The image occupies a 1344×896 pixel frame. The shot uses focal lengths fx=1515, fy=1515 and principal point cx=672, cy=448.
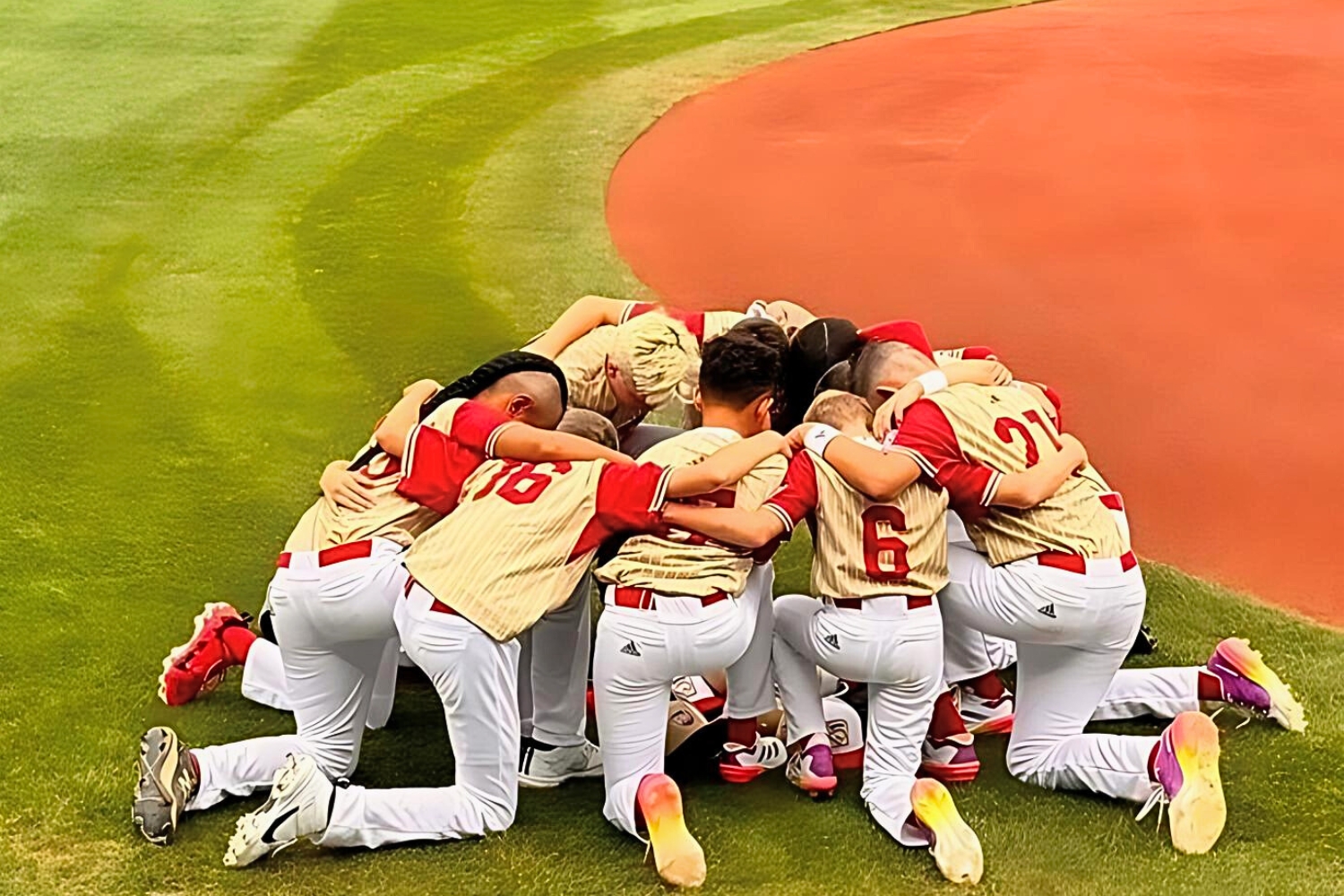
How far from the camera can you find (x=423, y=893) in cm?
344

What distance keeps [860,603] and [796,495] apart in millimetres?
303

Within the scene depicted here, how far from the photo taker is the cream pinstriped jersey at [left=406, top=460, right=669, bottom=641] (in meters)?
3.50

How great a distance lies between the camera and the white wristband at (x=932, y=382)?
13.0ft

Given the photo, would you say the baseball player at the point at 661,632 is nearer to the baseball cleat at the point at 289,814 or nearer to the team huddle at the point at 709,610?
the team huddle at the point at 709,610

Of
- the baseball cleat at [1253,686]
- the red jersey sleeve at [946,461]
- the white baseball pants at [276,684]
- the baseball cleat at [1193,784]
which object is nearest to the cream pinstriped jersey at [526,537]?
the red jersey sleeve at [946,461]

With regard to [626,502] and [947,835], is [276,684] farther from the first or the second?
[947,835]

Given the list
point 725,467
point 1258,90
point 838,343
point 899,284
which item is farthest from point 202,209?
point 1258,90

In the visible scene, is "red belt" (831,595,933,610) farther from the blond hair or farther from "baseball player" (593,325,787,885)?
the blond hair

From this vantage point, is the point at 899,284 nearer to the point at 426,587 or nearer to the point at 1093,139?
the point at 1093,139

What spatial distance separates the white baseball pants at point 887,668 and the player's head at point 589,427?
701 millimetres

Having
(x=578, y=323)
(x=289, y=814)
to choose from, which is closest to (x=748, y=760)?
(x=289, y=814)

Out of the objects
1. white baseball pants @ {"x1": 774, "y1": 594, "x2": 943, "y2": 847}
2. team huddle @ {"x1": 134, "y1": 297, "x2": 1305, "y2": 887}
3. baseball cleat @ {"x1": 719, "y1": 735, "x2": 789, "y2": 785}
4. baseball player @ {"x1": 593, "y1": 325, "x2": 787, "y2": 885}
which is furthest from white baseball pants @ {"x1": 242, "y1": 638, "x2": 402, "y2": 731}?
white baseball pants @ {"x1": 774, "y1": 594, "x2": 943, "y2": 847}

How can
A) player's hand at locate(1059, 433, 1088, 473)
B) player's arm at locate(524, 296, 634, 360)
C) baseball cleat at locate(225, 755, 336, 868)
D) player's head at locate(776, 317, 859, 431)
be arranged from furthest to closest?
player's arm at locate(524, 296, 634, 360) → player's head at locate(776, 317, 859, 431) → player's hand at locate(1059, 433, 1088, 473) → baseball cleat at locate(225, 755, 336, 868)

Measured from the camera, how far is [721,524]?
11.7 ft
